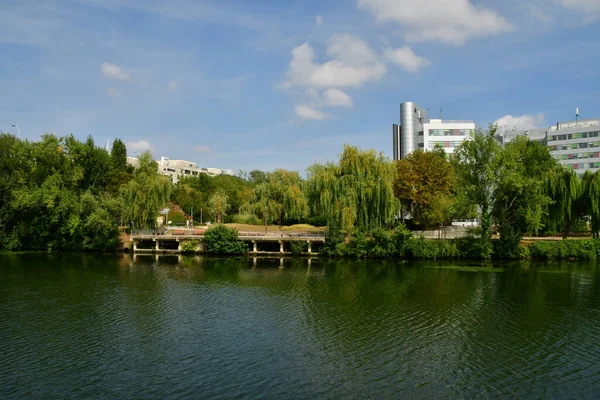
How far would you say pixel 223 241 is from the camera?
153 ft

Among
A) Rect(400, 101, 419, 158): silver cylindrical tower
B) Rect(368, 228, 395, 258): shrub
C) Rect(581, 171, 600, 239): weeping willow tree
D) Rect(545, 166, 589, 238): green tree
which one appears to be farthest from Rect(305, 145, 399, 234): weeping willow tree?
Rect(400, 101, 419, 158): silver cylindrical tower

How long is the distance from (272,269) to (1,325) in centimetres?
2152

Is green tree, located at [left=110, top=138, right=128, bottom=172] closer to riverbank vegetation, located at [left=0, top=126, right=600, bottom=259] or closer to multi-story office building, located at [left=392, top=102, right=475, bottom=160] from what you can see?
riverbank vegetation, located at [left=0, top=126, right=600, bottom=259]

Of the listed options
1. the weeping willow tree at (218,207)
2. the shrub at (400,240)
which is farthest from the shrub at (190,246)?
the shrub at (400,240)

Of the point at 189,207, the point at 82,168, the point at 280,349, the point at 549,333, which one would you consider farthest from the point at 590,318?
the point at 189,207

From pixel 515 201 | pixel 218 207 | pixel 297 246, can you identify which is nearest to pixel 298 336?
pixel 297 246

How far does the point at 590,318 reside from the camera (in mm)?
22469

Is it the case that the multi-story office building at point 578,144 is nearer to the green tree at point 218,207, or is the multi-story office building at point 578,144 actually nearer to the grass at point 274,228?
the grass at point 274,228

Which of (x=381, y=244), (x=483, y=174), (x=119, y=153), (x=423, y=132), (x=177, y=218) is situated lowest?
(x=381, y=244)

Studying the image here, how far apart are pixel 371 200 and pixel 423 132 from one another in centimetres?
4465

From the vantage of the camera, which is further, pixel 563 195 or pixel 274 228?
pixel 274 228

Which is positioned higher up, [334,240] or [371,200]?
[371,200]

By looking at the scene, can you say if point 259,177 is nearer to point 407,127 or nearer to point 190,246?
point 407,127

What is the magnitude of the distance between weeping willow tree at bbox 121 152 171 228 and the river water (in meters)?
14.5
